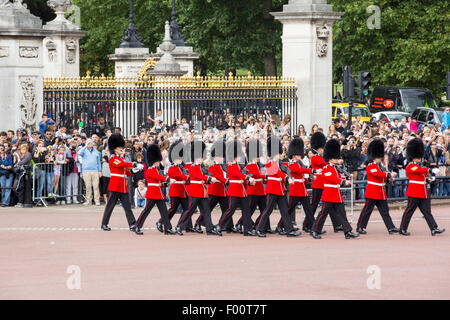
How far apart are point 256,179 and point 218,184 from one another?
635 mm

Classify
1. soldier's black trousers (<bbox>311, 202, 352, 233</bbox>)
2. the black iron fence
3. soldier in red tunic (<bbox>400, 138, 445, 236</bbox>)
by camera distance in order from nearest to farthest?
1. soldier's black trousers (<bbox>311, 202, 352, 233</bbox>)
2. soldier in red tunic (<bbox>400, 138, 445, 236</bbox>)
3. the black iron fence

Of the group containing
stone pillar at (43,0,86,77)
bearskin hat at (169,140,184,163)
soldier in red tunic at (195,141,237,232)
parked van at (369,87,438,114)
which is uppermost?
stone pillar at (43,0,86,77)

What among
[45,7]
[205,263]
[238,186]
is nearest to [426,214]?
[238,186]

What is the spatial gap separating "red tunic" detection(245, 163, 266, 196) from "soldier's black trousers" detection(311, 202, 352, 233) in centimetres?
105

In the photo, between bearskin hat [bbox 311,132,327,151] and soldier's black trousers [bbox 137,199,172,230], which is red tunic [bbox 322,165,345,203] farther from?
soldier's black trousers [bbox 137,199,172,230]

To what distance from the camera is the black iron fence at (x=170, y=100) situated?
21750 mm

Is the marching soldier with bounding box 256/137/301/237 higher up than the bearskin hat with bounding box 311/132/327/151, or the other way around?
the bearskin hat with bounding box 311/132/327/151

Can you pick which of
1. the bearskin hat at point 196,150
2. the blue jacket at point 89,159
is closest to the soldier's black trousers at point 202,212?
the bearskin hat at point 196,150

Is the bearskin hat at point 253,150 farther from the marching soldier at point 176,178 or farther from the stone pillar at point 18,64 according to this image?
the stone pillar at point 18,64

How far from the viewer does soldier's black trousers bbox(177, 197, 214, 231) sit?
15.6m

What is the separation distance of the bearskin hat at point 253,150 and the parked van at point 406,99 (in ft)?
62.0

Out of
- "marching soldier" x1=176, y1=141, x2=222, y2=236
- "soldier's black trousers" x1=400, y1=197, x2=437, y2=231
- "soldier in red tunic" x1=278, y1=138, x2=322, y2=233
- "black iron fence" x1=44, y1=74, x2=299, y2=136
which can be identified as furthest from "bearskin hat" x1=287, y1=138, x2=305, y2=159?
"black iron fence" x1=44, y1=74, x2=299, y2=136

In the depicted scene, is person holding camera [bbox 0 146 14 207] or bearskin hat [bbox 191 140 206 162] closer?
bearskin hat [bbox 191 140 206 162]

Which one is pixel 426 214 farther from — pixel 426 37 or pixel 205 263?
pixel 426 37
